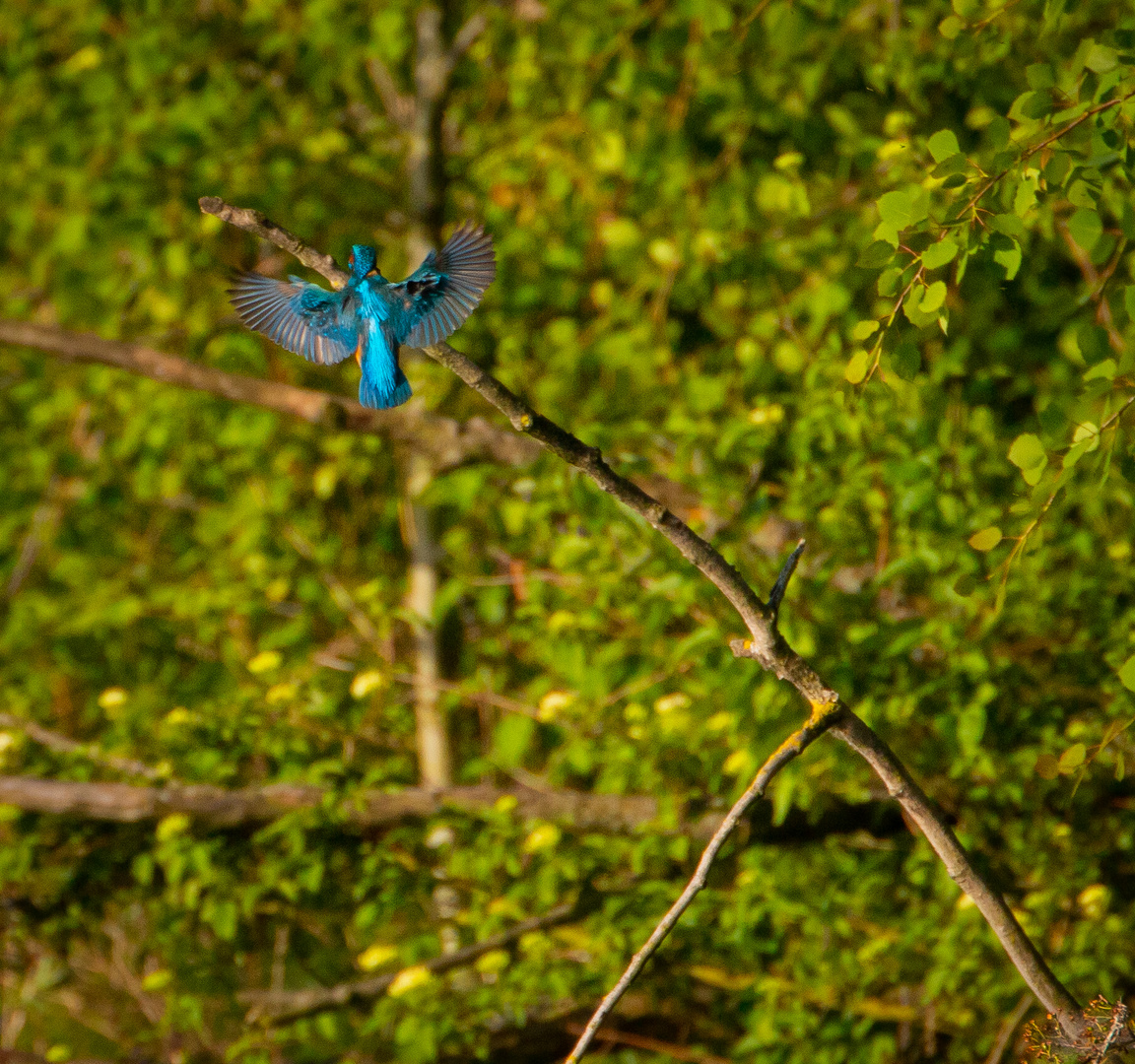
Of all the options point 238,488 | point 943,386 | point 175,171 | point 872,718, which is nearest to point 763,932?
point 872,718

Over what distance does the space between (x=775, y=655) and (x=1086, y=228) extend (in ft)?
1.98

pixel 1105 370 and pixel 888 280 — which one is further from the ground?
pixel 888 280

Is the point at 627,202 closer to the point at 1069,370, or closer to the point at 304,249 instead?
the point at 1069,370

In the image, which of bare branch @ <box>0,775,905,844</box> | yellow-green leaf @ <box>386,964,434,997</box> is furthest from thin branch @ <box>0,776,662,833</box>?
yellow-green leaf @ <box>386,964,434,997</box>

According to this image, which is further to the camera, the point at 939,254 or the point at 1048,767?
the point at 1048,767

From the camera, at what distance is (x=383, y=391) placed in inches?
48.9

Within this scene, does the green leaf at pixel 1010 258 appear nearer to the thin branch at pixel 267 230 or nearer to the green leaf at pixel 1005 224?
the green leaf at pixel 1005 224

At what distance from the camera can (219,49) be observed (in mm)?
3395

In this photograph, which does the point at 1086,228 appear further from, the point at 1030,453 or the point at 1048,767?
the point at 1048,767

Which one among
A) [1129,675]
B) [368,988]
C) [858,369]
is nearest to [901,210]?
[858,369]

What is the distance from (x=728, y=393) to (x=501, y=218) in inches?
33.5

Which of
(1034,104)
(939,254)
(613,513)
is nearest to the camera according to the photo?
(939,254)

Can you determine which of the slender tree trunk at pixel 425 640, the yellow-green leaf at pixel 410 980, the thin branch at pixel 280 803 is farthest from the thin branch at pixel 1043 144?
the slender tree trunk at pixel 425 640

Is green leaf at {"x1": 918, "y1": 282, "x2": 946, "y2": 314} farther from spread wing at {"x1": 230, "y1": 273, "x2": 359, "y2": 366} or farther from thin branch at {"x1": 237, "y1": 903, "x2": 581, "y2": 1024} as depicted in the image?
thin branch at {"x1": 237, "y1": 903, "x2": 581, "y2": 1024}
